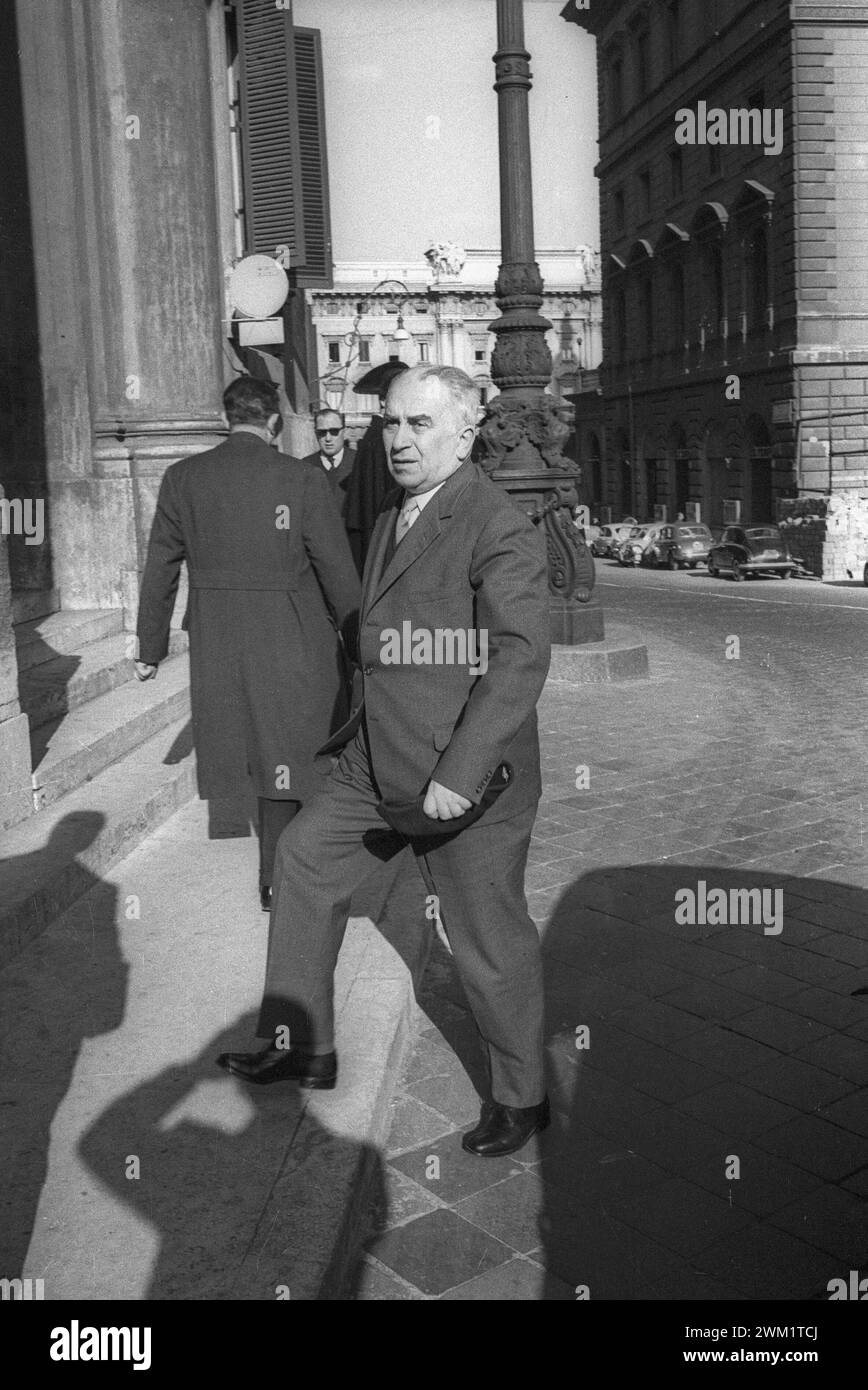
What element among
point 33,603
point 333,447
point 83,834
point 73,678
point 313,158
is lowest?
point 83,834

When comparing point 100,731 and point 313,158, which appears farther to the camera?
point 313,158

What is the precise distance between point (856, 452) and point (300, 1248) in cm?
3581

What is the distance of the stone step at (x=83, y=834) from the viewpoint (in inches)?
179

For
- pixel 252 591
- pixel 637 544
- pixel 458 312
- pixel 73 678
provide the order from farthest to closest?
pixel 458 312, pixel 637 544, pixel 73 678, pixel 252 591

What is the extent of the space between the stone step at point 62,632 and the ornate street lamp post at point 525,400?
3.97 metres

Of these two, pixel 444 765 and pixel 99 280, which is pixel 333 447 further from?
pixel 444 765

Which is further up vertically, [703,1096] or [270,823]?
[270,823]

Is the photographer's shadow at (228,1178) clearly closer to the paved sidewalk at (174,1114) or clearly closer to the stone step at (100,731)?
the paved sidewalk at (174,1114)

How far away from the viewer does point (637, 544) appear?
36.4 meters

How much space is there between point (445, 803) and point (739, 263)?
132 ft

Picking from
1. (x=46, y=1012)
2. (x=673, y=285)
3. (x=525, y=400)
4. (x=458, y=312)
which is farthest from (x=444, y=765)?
(x=458, y=312)

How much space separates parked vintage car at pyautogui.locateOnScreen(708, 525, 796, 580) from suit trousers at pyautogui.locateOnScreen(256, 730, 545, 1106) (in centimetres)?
2656

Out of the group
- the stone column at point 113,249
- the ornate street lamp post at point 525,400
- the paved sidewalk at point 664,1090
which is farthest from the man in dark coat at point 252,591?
the ornate street lamp post at point 525,400
